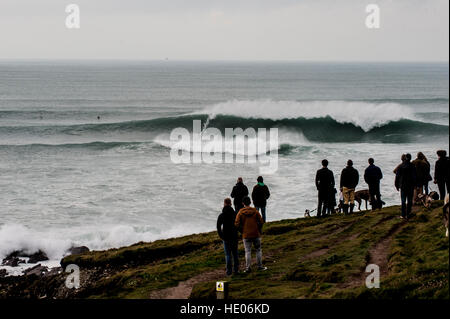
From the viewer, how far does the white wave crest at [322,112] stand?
172 feet

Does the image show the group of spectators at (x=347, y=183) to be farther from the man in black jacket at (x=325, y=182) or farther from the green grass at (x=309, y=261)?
the green grass at (x=309, y=261)

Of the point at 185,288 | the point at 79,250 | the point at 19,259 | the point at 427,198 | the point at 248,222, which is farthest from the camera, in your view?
the point at 79,250

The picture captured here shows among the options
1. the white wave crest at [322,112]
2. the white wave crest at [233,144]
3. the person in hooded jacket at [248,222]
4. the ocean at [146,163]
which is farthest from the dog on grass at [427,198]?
the white wave crest at [322,112]

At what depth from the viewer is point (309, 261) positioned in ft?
38.8

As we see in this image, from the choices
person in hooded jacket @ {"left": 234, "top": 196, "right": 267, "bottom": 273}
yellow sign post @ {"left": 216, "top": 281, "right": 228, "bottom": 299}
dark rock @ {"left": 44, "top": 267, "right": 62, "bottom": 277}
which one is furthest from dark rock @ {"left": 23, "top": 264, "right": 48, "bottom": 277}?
yellow sign post @ {"left": 216, "top": 281, "right": 228, "bottom": 299}

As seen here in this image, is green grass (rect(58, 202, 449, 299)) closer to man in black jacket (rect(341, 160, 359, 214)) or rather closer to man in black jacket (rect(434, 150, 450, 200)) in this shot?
man in black jacket (rect(341, 160, 359, 214))

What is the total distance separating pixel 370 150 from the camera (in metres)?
38.5

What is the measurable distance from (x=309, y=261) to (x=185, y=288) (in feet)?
8.87

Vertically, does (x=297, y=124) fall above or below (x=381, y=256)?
above

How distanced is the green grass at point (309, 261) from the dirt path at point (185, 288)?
0.73 feet

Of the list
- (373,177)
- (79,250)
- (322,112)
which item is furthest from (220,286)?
(322,112)

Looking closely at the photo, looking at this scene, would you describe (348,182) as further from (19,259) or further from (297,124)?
A: (297,124)

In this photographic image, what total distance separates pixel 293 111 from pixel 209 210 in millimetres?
34692

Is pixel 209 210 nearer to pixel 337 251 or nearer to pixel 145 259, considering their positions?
pixel 145 259
